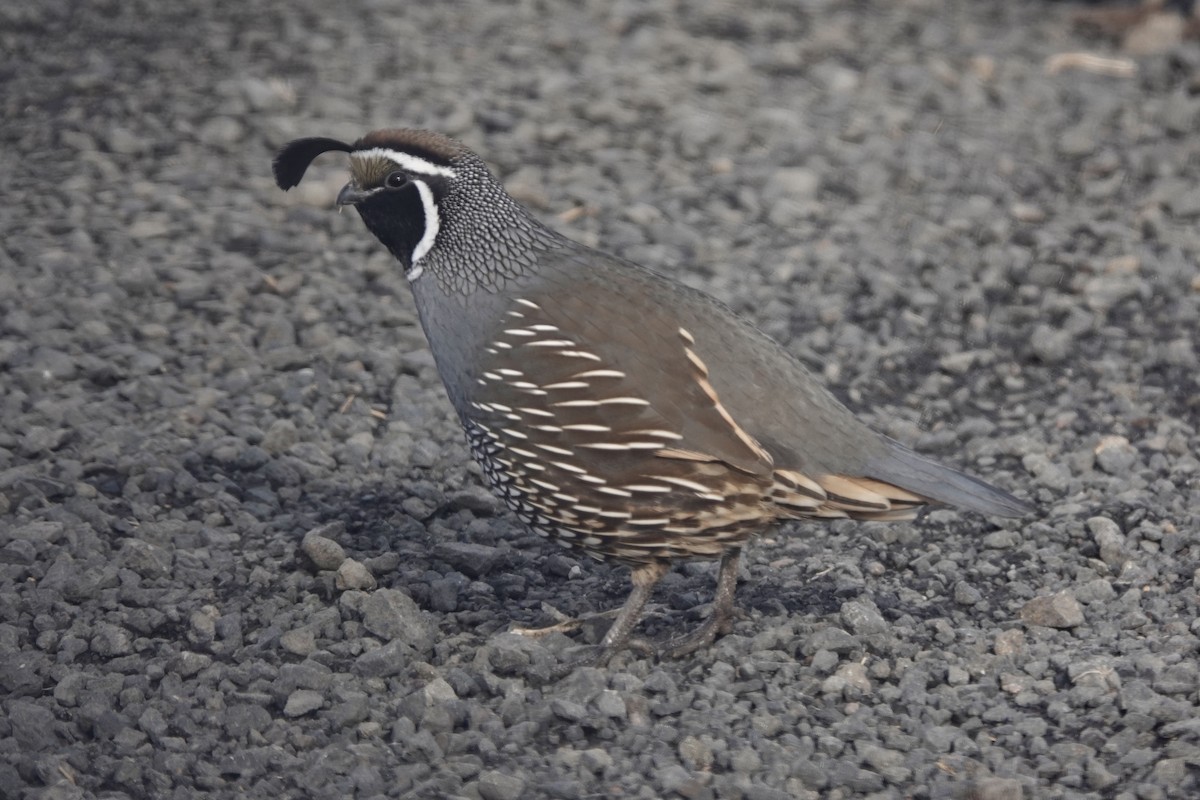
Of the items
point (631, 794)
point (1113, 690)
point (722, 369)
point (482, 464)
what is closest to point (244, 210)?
point (482, 464)

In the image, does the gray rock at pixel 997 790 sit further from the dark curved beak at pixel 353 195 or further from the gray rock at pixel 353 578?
the dark curved beak at pixel 353 195

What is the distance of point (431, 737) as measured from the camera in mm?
4812

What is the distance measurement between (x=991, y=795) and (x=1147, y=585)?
1.54 meters

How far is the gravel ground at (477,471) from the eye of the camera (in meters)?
4.86

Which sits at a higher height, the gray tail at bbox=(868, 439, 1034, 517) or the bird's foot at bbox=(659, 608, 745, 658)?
the gray tail at bbox=(868, 439, 1034, 517)

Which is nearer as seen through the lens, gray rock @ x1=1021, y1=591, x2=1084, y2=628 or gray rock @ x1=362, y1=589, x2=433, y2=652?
gray rock @ x1=362, y1=589, x2=433, y2=652

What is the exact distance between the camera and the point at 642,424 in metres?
5.15

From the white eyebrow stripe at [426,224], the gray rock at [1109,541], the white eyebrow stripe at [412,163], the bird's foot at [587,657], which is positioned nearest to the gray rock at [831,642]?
the bird's foot at [587,657]

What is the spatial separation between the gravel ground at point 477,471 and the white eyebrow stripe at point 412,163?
138 centimetres

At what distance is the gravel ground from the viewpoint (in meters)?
4.86

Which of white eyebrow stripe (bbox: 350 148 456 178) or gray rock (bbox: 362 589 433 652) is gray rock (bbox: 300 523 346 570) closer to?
gray rock (bbox: 362 589 433 652)

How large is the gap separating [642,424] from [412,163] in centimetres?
137

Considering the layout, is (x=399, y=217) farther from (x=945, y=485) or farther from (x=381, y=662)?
(x=945, y=485)

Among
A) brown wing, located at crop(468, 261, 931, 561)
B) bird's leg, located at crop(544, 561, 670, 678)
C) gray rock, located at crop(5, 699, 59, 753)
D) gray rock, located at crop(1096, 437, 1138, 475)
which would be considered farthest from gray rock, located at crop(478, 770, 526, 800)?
gray rock, located at crop(1096, 437, 1138, 475)
